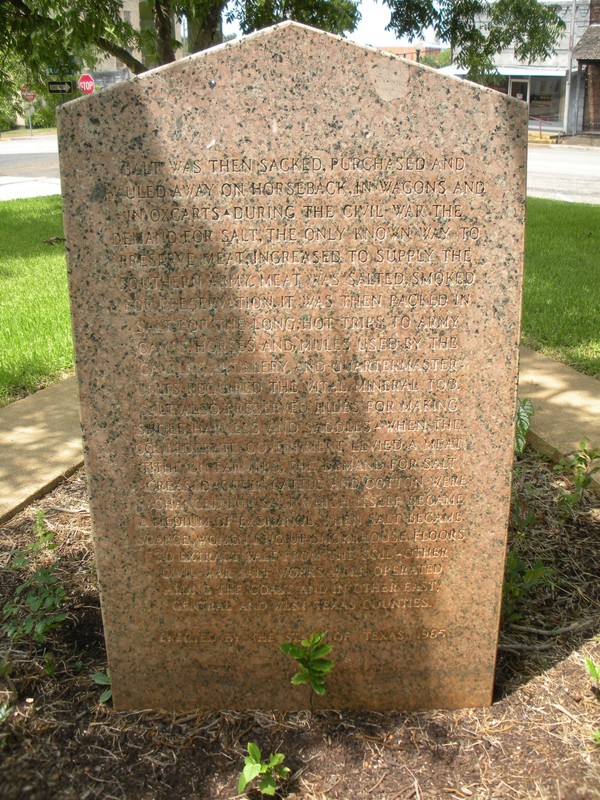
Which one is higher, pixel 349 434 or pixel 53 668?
pixel 349 434

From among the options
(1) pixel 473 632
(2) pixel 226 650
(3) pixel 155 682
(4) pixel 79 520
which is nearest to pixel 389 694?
(1) pixel 473 632

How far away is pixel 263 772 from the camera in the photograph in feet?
6.99

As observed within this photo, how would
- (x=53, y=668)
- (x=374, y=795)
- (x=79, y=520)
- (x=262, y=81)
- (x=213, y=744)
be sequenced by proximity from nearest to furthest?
(x=262, y=81) < (x=374, y=795) < (x=213, y=744) < (x=53, y=668) < (x=79, y=520)

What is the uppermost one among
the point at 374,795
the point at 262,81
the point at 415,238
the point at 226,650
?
the point at 262,81

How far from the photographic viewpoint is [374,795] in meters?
2.17

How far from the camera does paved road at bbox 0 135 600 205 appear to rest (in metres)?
15.6

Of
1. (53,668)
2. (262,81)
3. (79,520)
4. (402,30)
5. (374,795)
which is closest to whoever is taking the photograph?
(262,81)

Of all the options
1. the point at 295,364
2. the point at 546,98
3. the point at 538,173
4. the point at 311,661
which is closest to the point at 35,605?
the point at 311,661

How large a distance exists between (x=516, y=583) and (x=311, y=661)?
103 centimetres

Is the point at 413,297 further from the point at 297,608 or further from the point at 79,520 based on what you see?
the point at 79,520

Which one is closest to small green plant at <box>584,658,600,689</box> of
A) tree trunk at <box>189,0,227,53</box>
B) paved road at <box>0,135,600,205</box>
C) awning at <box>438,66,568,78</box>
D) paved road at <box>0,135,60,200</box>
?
tree trunk at <box>189,0,227,53</box>

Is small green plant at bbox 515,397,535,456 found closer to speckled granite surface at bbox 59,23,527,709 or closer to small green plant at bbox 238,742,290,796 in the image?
speckled granite surface at bbox 59,23,527,709

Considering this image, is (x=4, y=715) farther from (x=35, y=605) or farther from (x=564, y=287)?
(x=564, y=287)

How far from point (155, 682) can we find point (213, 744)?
0.27m
